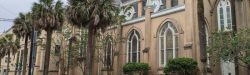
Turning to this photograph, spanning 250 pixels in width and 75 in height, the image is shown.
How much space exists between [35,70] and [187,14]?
26304mm

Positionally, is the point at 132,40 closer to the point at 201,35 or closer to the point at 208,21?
the point at 208,21

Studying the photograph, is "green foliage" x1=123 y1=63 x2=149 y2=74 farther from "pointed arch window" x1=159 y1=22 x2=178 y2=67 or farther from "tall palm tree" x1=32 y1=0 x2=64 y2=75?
"tall palm tree" x1=32 y1=0 x2=64 y2=75

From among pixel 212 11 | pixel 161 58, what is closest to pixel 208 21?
pixel 212 11

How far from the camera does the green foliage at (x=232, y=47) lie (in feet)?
76.9

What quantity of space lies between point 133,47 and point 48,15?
31.2 feet

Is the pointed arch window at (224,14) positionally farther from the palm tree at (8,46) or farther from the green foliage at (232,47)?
the palm tree at (8,46)

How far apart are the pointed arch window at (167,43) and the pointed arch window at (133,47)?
11.1 feet

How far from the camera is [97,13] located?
26750mm

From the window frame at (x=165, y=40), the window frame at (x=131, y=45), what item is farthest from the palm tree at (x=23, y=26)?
the window frame at (x=165, y=40)

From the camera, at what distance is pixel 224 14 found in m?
30.6

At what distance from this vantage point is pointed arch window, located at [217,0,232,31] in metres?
30.2

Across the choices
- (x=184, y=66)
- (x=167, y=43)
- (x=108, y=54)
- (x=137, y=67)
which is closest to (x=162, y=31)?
(x=167, y=43)

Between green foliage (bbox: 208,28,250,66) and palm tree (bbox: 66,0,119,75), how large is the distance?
8.35 metres

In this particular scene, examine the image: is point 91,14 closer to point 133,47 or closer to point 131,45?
point 133,47
